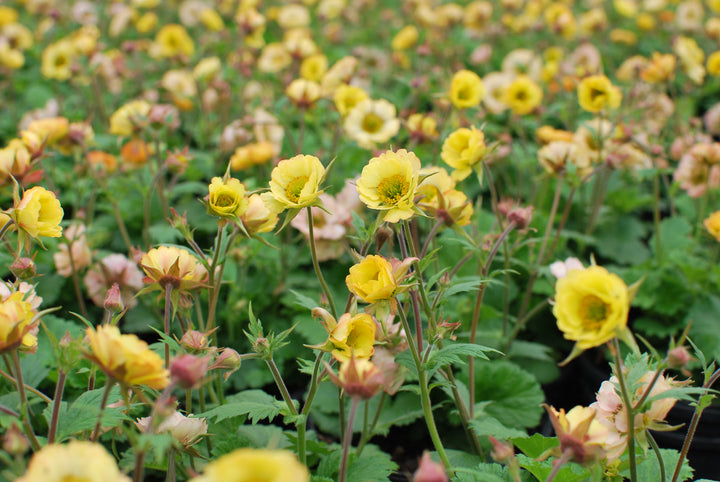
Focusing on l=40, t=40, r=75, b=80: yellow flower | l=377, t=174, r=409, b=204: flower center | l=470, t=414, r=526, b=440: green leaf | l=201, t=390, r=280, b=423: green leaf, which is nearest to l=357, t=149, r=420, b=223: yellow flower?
l=377, t=174, r=409, b=204: flower center

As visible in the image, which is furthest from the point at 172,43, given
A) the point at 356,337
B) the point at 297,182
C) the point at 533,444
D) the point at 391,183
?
the point at 533,444

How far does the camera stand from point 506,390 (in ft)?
6.33

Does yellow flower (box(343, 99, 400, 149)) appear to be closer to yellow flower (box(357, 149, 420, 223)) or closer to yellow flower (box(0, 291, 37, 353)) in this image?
yellow flower (box(357, 149, 420, 223))

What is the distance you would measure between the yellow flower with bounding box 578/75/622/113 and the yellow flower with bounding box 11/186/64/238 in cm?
172

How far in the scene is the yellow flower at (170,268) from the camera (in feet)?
4.11

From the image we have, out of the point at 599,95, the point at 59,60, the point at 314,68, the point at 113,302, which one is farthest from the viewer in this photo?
the point at 59,60

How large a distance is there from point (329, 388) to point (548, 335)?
2.86ft

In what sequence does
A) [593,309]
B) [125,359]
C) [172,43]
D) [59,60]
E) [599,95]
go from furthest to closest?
[172,43] → [59,60] → [599,95] → [593,309] → [125,359]

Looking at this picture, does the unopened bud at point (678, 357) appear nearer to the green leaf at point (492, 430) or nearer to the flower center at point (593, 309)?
the flower center at point (593, 309)

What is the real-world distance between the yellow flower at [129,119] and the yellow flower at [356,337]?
141cm

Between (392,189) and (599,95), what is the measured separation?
1.29m

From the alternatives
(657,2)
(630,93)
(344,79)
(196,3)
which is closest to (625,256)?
(630,93)

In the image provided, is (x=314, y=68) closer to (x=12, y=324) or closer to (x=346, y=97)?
(x=346, y=97)

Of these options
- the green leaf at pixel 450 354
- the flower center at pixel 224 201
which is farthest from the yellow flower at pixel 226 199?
the green leaf at pixel 450 354
